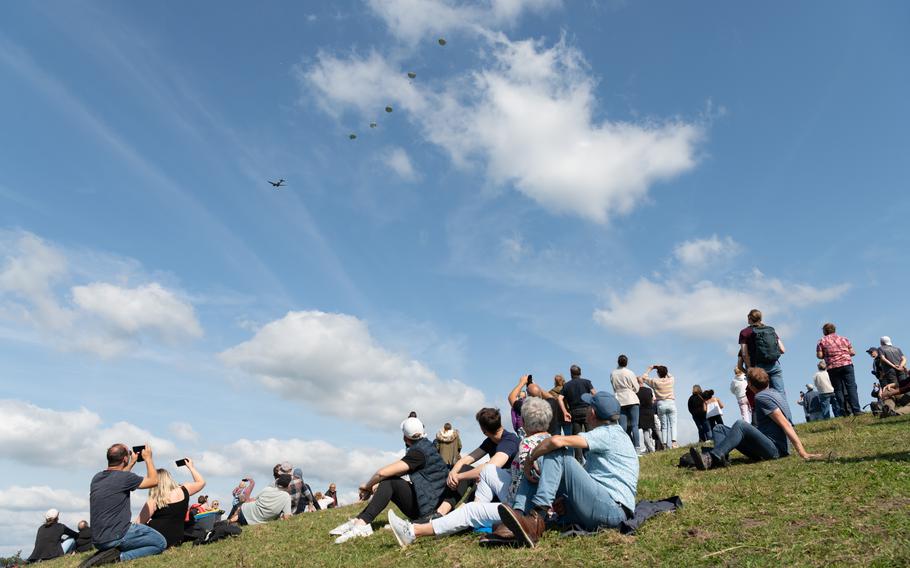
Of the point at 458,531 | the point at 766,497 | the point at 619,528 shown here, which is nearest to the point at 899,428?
the point at 766,497

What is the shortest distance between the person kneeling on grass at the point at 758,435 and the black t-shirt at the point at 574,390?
5182 millimetres

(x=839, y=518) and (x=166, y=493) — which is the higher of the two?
(x=166, y=493)

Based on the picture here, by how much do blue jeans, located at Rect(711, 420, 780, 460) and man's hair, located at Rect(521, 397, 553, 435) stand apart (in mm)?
4338

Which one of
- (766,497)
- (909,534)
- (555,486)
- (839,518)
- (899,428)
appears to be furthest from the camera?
(899,428)

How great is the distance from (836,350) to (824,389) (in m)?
5.12

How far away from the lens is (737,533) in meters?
6.18

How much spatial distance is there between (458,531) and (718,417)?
491 inches

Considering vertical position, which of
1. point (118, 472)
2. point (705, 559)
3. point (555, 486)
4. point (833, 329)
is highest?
point (833, 329)

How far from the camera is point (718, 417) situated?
1750 cm

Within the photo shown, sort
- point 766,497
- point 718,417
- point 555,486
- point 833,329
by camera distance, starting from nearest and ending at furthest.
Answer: point 555,486 → point 766,497 → point 833,329 → point 718,417

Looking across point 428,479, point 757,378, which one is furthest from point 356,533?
point 757,378

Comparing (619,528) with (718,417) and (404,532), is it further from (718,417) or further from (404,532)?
(718,417)

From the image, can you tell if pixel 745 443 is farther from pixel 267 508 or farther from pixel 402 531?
pixel 267 508

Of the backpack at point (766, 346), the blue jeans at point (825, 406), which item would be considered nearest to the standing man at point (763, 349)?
the backpack at point (766, 346)
